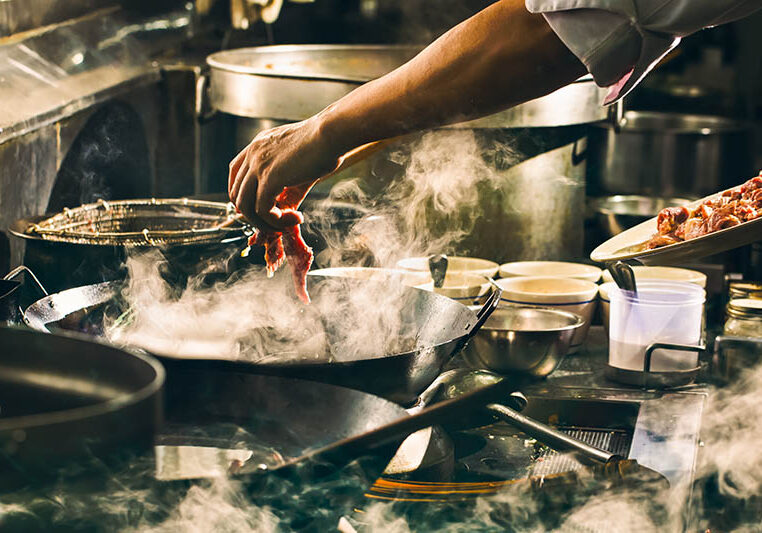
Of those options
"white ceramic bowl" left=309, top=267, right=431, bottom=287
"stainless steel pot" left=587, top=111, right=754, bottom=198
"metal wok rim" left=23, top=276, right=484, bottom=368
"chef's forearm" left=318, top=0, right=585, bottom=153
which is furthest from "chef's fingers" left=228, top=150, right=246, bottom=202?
"stainless steel pot" left=587, top=111, right=754, bottom=198

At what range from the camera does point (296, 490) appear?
4.36ft

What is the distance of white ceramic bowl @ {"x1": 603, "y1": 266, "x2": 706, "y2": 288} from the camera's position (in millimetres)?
2521

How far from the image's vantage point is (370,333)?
6.54 feet

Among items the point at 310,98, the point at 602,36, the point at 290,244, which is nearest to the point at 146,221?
the point at 310,98

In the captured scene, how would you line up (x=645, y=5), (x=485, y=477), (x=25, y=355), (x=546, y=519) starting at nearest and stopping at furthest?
(x=25, y=355) < (x=645, y=5) < (x=546, y=519) < (x=485, y=477)

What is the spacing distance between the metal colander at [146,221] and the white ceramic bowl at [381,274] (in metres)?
0.26

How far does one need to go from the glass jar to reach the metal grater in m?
0.54

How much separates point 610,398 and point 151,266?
1069 mm

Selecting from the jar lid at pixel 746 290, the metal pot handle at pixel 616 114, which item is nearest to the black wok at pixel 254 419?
the jar lid at pixel 746 290

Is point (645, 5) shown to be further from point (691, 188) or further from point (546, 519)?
point (691, 188)

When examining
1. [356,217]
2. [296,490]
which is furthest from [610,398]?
[296,490]

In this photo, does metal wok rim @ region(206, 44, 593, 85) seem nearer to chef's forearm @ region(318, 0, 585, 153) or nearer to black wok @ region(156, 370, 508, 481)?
chef's forearm @ region(318, 0, 585, 153)

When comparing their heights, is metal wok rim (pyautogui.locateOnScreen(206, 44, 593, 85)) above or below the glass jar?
above

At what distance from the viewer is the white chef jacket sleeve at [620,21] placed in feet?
4.27
